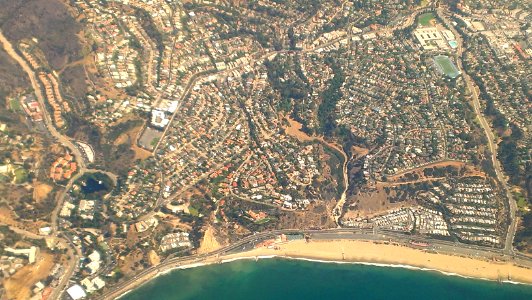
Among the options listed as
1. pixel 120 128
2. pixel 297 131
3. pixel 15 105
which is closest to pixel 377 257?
pixel 297 131

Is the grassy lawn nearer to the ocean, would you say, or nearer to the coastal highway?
the coastal highway

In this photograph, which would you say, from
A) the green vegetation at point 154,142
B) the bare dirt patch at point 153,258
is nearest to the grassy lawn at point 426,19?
the green vegetation at point 154,142

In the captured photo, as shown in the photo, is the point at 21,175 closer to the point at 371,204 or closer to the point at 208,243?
the point at 208,243

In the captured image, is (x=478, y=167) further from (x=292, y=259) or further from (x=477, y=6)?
(x=477, y=6)

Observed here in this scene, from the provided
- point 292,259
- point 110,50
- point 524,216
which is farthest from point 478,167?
point 110,50

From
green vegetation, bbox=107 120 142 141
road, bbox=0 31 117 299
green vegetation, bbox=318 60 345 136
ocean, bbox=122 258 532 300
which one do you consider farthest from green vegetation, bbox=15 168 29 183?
green vegetation, bbox=318 60 345 136

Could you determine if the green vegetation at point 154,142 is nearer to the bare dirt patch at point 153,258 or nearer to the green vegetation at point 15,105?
the bare dirt patch at point 153,258
